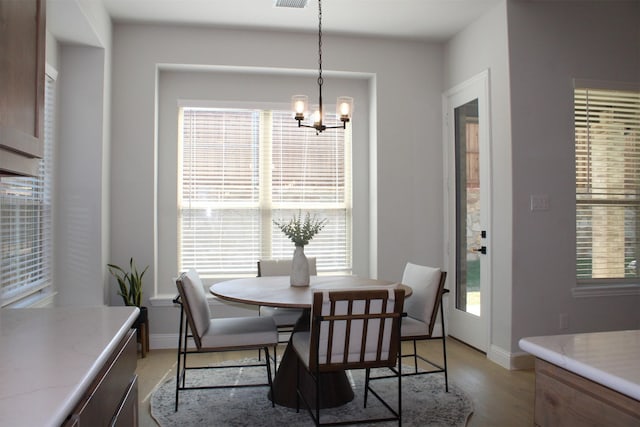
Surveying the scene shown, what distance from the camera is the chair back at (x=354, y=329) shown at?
244 cm

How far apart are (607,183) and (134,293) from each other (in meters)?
3.96

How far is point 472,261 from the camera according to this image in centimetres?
437

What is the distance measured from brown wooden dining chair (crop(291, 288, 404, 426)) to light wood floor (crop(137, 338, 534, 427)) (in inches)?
29.7

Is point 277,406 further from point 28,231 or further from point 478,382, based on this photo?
point 28,231

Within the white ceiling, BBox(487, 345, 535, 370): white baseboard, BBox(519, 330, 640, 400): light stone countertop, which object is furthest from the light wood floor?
the white ceiling

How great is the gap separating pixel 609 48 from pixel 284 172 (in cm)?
296

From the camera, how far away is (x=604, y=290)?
3.97 meters

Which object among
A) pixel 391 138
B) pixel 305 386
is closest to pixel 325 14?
pixel 391 138

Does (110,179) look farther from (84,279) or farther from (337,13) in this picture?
(337,13)

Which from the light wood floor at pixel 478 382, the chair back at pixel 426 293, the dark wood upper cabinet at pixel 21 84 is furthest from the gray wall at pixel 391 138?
the dark wood upper cabinet at pixel 21 84

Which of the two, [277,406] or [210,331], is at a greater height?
[210,331]

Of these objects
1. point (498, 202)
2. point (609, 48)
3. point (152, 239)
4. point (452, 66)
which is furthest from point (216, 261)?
point (609, 48)

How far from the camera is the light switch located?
12.5 ft

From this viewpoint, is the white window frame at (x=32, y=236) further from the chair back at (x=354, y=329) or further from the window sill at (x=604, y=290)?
the window sill at (x=604, y=290)
